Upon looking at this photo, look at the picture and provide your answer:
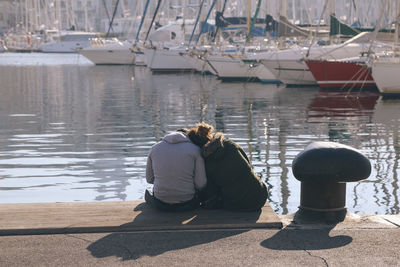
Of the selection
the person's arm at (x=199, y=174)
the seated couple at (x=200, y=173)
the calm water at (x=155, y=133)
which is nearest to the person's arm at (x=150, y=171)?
the seated couple at (x=200, y=173)

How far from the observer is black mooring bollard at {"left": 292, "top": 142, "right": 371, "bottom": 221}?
6961 mm

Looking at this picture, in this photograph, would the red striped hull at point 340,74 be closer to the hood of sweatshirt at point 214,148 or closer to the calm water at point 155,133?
the calm water at point 155,133

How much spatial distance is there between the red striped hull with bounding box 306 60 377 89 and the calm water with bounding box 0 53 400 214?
2.90 feet

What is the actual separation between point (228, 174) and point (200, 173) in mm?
276

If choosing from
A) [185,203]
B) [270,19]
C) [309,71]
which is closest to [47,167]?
[185,203]

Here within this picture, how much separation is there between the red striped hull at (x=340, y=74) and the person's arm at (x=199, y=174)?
97.1ft

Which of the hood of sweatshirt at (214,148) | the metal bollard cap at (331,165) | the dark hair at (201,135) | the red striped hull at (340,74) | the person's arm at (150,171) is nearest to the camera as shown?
the metal bollard cap at (331,165)

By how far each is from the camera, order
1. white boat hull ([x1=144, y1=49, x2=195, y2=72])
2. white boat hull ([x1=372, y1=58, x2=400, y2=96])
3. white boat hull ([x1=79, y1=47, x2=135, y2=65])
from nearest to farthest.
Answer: white boat hull ([x1=372, y1=58, x2=400, y2=96])
white boat hull ([x1=144, y1=49, x2=195, y2=72])
white boat hull ([x1=79, y1=47, x2=135, y2=65])

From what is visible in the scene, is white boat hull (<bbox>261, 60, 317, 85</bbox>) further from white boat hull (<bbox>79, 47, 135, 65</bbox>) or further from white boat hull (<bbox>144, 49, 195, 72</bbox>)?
white boat hull (<bbox>79, 47, 135, 65</bbox>)

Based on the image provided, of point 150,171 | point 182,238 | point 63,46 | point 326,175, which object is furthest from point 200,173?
point 63,46

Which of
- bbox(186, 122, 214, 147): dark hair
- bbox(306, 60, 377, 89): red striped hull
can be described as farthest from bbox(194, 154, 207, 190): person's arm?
bbox(306, 60, 377, 89): red striped hull

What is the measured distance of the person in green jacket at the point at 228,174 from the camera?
7.32 meters

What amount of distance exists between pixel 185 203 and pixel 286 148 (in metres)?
9.92

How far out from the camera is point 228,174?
7391 millimetres
